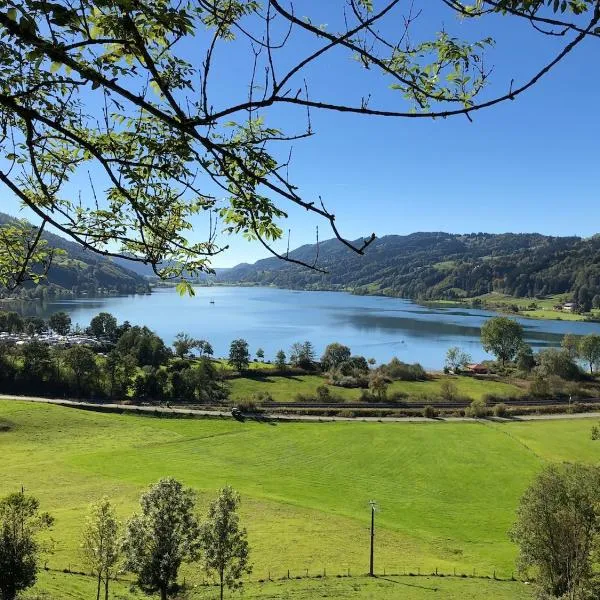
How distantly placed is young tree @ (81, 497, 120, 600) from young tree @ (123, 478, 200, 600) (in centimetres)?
106

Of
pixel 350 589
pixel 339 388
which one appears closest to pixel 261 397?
pixel 339 388

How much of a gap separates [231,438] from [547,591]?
108ft

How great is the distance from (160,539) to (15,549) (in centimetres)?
451

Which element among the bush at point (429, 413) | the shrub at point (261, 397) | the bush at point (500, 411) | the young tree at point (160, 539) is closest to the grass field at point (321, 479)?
the young tree at point (160, 539)

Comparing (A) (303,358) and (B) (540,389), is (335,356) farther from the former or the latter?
(B) (540,389)

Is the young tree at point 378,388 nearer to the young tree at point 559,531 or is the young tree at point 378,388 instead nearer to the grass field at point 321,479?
the grass field at point 321,479

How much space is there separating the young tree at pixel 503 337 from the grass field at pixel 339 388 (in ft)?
46.0

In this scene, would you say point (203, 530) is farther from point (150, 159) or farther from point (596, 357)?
point (596, 357)

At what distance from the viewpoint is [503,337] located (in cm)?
8700

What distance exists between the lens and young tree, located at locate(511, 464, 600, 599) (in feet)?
61.5

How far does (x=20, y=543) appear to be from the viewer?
16078mm

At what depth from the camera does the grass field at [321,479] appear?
78.9ft

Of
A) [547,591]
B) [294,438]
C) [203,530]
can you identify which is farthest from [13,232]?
[294,438]

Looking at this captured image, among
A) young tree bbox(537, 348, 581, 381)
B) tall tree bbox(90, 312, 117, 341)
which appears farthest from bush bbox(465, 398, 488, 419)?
tall tree bbox(90, 312, 117, 341)
